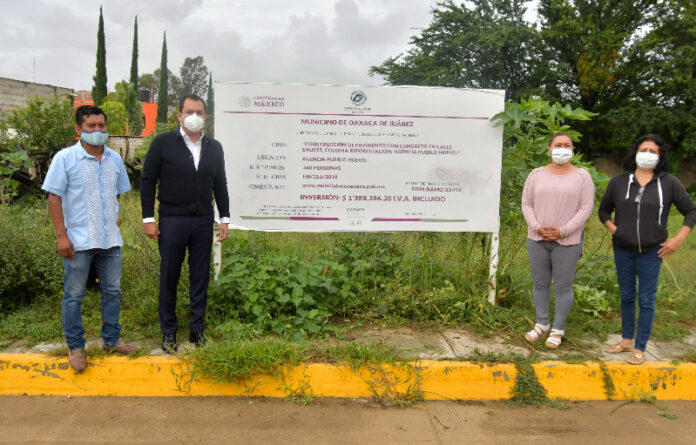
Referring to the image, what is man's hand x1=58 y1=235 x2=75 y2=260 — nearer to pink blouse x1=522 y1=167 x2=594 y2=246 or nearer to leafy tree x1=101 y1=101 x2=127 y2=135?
pink blouse x1=522 y1=167 x2=594 y2=246

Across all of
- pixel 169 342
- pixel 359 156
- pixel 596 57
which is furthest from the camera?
pixel 596 57

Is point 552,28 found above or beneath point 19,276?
above

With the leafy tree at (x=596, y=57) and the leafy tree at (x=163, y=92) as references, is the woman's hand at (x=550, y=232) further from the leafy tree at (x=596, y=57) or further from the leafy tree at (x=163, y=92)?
Answer: the leafy tree at (x=163, y=92)

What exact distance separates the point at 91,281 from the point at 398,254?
2.81 metres

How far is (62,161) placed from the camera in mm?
3480

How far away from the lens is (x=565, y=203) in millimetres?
4066

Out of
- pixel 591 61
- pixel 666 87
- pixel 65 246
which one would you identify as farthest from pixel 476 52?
pixel 65 246

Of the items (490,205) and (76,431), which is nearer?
(76,431)

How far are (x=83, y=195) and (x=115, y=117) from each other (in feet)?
87.4

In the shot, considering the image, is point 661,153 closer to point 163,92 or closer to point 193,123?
point 193,123

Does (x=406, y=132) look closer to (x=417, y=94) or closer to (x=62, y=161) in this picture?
(x=417, y=94)

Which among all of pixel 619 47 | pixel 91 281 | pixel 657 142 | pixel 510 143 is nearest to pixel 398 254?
pixel 510 143

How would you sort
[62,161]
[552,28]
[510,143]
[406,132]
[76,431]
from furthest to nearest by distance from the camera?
[552,28] → [510,143] → [406,132] → [62,161] → [76,431]

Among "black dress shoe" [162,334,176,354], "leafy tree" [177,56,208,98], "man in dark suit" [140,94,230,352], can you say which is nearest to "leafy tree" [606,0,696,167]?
"man in dark suit" [140,94,230,352]
